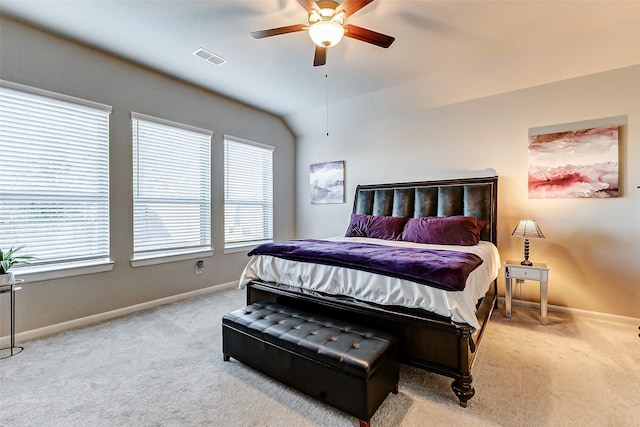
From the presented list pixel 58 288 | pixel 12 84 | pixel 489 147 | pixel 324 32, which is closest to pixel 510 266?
pixel 489 147

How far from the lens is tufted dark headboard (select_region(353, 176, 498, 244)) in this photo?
3.65m

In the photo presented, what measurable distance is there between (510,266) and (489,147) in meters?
1.60

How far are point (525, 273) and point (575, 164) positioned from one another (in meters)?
1.39

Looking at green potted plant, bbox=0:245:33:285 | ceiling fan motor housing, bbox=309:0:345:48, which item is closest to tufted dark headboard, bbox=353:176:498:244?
ceiling fan motor housing, bbox=309:0:345:48

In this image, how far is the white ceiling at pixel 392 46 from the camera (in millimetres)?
2506

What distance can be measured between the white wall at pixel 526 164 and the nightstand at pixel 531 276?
0.55 m

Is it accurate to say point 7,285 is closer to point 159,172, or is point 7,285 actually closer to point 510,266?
point 159,172

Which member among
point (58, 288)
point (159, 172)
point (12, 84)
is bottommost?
point (58, 288)

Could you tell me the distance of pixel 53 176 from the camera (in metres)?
2.92

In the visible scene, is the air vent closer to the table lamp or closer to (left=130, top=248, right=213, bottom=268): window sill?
(left=130, top=248, right=213, bottom=268): window sill

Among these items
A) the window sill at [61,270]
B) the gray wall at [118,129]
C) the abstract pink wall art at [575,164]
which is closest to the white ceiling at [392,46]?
the gray wall at [118,129]

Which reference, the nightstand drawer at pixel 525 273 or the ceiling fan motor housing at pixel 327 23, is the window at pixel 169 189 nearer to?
the ceiling fan motor housing at pixel 327 23

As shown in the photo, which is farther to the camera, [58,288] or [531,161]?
[531,161]

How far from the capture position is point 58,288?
2922 millimetres
